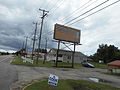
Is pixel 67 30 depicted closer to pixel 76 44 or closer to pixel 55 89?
pixel 76 44

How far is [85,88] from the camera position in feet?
63.3

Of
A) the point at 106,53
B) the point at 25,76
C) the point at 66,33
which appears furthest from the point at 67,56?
the point at 25,76

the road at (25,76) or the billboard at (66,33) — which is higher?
the billboard at (66,33)

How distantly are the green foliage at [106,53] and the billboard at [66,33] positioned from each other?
38.8 metres

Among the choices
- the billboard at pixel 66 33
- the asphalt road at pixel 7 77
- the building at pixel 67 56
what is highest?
the billboard at pixel 66 33

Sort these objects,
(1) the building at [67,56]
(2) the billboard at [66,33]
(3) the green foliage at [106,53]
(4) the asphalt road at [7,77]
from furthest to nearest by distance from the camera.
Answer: (3) the green foliage at [106,53] < (1) the building at [67,56] < (2) the billboard at [66,33] < (4) the asphalt road at [7,77]

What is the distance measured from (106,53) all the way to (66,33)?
50.1 m

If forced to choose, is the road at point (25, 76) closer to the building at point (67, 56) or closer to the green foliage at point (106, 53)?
the building at point (67, 56)

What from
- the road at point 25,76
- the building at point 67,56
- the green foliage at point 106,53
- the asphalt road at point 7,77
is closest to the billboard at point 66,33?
the road at point 25,76

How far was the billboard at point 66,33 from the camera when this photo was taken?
53375 mm

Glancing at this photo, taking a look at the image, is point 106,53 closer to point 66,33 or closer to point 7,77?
point 66,33

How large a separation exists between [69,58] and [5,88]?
68.7m

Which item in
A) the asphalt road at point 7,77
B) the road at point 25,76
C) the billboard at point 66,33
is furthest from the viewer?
the billboard at point 66,33

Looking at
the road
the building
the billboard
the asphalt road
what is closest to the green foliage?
the building
